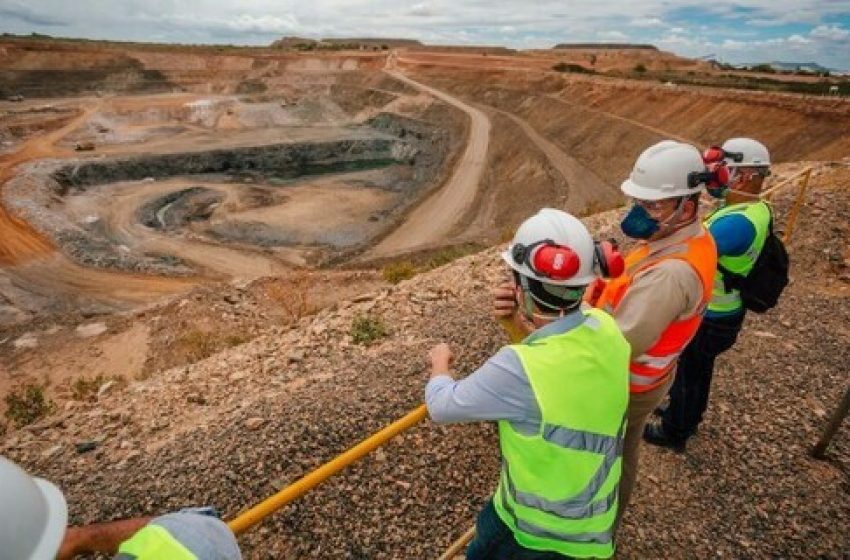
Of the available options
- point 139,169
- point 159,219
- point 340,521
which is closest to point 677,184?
point 340,521

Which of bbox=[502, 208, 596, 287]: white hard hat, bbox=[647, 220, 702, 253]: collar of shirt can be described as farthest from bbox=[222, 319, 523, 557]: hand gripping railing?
bbox=[647, 220, 702, 253]: collar of shirt

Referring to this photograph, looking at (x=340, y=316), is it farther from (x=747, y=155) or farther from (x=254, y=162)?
(x=254, y=162)

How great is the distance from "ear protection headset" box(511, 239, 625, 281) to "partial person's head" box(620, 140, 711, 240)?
1084mm

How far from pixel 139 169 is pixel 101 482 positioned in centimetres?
3855

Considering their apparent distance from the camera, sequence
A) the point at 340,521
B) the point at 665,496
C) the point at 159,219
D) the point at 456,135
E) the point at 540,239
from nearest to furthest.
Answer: the point at 540,239 → the point at 340,521 → the point at 665,496 → the point at 159,219 → the point at 456,135

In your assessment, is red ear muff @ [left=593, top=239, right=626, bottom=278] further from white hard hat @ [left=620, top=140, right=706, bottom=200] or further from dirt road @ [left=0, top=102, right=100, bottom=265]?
dirt road @ [left=0, top=102, right=100, bottom=265]

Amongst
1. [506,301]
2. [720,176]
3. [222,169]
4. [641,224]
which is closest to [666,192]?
[641,224]

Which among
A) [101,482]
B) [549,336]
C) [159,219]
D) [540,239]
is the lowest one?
[159,219]

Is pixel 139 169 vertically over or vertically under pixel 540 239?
under

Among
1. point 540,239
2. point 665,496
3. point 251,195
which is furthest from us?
point 251,195

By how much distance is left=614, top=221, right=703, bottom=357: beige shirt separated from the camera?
8.65 ft

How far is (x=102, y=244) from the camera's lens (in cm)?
2448

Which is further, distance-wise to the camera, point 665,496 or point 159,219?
point 159,219

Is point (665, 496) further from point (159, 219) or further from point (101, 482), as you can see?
point (159, 219)
